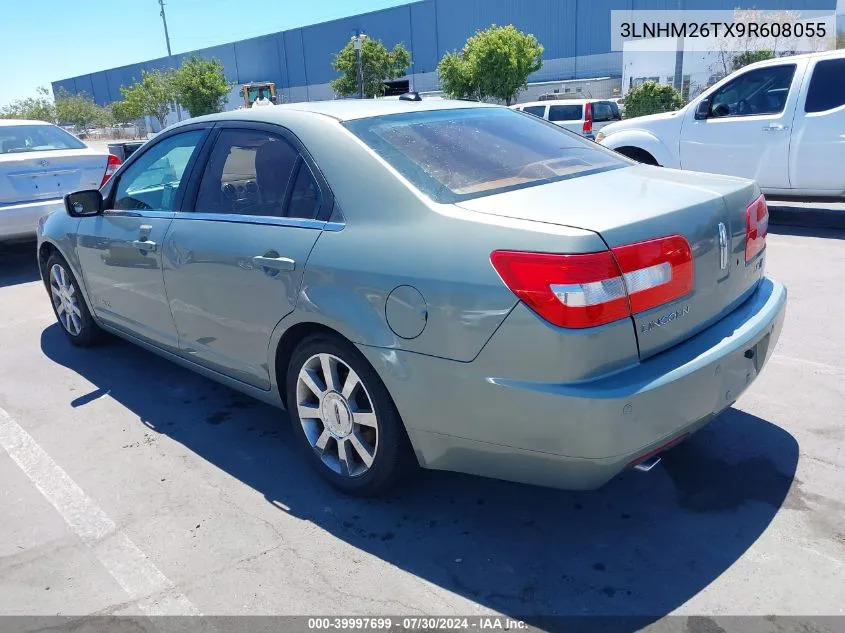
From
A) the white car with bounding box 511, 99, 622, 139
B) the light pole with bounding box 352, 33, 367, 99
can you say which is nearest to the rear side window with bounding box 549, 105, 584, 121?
the white car with bounding box 511, 99, 622, 139

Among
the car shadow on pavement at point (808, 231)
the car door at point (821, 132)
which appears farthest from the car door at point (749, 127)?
the car shadow on pavement at point (808, 231)

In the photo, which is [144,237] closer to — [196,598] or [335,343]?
[335,343]

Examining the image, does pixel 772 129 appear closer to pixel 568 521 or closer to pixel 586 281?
pixel 568 521

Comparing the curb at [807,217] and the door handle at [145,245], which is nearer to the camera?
the door handle at [145,245]

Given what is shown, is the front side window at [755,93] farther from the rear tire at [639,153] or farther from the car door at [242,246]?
the car door at [242,246]

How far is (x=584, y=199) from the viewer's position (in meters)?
2.61

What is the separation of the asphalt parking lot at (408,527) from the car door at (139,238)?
0.61 m

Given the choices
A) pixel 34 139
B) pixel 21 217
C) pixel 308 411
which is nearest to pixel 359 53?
pixel 34 139

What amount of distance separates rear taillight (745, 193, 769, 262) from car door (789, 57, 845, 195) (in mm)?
5383

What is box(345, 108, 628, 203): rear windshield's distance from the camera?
2766 millimetres

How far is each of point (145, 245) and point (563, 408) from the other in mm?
2654

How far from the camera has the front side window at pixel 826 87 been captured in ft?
24.4

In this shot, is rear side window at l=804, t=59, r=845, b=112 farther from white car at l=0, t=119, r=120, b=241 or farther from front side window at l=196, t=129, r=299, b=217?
white car at l=0, t=119, r=120, b=241

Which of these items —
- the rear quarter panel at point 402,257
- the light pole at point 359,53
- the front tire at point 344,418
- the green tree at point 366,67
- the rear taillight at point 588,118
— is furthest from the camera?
the green tree at point 366,67
